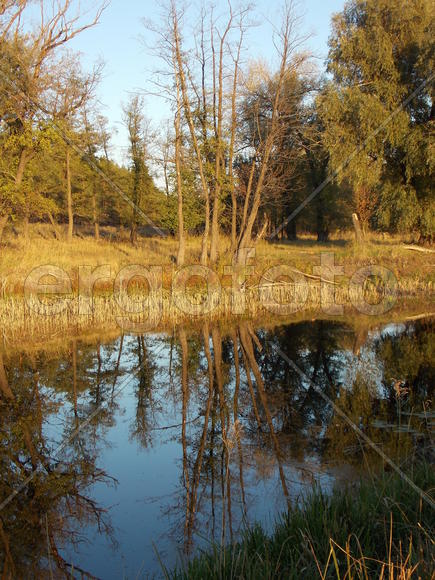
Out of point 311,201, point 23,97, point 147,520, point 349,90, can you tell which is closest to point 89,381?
point 147,520

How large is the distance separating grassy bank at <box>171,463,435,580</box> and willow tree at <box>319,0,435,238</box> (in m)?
18.7

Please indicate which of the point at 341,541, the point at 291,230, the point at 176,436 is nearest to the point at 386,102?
the point at 291,230

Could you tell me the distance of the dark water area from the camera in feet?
15.6

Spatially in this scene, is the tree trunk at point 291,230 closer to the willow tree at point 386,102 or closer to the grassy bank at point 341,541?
the willow tree at point 386,102

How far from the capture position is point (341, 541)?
3898 mm

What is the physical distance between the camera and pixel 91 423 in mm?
7551

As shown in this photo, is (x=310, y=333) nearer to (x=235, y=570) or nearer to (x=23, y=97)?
(x=235, y=570)

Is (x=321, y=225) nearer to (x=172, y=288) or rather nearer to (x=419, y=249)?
(x=419, y=249)

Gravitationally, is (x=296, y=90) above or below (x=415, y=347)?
above

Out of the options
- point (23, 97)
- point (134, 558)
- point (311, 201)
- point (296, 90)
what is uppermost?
point (296, 90)

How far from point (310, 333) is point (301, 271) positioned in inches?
265

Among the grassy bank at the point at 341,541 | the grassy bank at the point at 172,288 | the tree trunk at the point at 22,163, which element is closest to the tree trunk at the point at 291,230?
the grassy bank at the point at 172,288

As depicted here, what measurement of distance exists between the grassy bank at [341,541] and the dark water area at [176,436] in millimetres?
412

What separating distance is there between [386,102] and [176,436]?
752 inches
